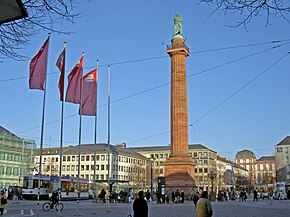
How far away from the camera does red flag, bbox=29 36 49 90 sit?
21.9 meters

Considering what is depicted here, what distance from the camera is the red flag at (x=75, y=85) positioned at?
26011 millimetres

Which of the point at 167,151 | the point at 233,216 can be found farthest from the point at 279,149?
the point at 233,216

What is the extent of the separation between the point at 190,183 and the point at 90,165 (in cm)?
7118

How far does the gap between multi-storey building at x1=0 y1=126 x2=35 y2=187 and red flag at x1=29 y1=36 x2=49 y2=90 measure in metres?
55.2

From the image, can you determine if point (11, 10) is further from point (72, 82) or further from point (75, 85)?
point (75, 85)

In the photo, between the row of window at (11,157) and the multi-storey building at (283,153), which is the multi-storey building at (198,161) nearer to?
the multi-storey building at (283,153)

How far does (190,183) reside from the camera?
4716cm

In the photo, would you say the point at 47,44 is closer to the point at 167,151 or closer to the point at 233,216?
the point at 233,216

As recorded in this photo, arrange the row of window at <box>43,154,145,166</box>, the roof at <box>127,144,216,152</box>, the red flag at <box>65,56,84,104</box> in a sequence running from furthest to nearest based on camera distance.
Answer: the roof at <box>127,144,216,152</box> < the row of window at <box>43,154,145,166</box> < the red flag at <box>65,56,84,104</box>

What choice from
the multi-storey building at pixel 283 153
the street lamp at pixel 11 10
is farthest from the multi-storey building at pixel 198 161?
the street lamp at pixel 11 10

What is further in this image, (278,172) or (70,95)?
(278,172)

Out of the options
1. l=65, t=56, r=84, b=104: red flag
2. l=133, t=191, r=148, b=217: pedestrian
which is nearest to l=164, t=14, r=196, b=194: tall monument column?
l=65, t=56, r=84, b=104: red flag

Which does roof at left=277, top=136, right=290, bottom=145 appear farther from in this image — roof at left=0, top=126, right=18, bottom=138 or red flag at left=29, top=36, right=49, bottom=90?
red flag at left=29, top=36, right=49, bottom=90

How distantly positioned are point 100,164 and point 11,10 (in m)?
112
